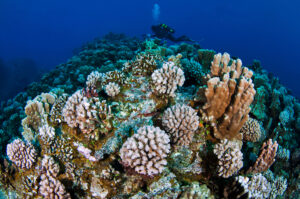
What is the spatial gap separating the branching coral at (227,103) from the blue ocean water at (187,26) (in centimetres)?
8557

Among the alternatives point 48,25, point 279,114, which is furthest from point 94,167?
point 48,25

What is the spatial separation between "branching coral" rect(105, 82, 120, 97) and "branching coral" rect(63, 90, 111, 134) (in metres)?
0.63

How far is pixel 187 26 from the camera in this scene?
143000 mm

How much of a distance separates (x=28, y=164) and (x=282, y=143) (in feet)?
29.2

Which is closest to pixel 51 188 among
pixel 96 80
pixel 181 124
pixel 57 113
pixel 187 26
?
pixel 57 113

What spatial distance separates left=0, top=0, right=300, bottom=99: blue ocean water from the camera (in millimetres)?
97625

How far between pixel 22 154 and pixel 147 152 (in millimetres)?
3239

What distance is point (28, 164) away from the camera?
3.97m

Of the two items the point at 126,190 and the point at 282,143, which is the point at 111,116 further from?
the point at 282,143

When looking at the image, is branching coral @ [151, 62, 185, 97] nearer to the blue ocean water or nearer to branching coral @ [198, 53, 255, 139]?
branching coral @ [198, 53, 255, 139]

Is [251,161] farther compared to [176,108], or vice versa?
[251,161]

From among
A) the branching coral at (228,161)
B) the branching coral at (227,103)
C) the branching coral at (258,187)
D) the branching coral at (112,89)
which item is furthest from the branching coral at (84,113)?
the branching coral at (258,187)

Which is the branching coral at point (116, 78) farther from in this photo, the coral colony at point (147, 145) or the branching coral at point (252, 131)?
the branching coral at point (252, 131)

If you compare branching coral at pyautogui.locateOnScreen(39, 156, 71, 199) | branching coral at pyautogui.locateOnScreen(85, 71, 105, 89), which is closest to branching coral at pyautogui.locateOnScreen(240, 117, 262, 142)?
branching coral at pyautogui.locateOnScreen(85, 71, 105, 89)
